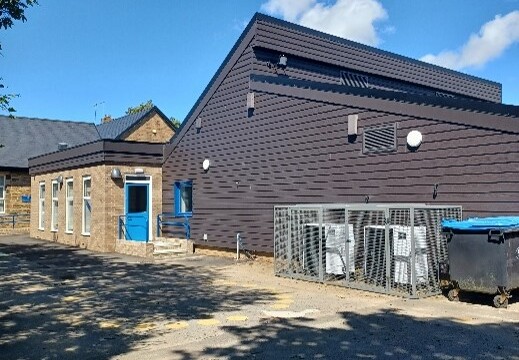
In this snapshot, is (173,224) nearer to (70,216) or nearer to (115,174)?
(115,174)

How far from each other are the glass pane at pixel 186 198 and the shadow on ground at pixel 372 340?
1133 cm

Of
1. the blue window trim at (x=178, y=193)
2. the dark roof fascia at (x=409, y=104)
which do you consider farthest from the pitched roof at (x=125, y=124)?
the dark roof fascia at (x=409, y=104)

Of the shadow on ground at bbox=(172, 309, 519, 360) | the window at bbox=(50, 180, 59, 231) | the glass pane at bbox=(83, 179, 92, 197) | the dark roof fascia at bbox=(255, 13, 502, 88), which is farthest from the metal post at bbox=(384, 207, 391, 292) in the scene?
the window at bbox=(50, 180, 59, 231)

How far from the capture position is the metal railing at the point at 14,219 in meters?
27.8

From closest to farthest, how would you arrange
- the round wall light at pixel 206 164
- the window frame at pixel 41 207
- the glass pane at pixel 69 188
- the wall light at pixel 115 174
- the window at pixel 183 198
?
the round wall light at pixel 206 164, the wall light at pixel 115 174, the window at pixel 183 198, the glass pane at pixel 69 188, the window frame at pixel 41 207

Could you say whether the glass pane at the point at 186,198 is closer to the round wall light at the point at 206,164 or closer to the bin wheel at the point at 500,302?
the round wall light at the point at 206,164

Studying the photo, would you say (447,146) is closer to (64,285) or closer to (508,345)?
(508,345)

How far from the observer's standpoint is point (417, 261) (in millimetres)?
9594

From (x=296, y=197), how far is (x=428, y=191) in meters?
4.10

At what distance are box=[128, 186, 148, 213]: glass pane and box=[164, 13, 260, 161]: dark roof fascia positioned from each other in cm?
152

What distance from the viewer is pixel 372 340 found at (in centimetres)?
641

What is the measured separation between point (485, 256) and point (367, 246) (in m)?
2.54

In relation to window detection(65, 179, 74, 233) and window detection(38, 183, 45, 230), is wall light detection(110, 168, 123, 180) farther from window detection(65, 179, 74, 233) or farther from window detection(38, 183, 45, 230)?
window detection(38, 183, 45, 230)

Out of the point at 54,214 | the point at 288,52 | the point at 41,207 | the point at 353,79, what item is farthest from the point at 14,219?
the point at 353,79
